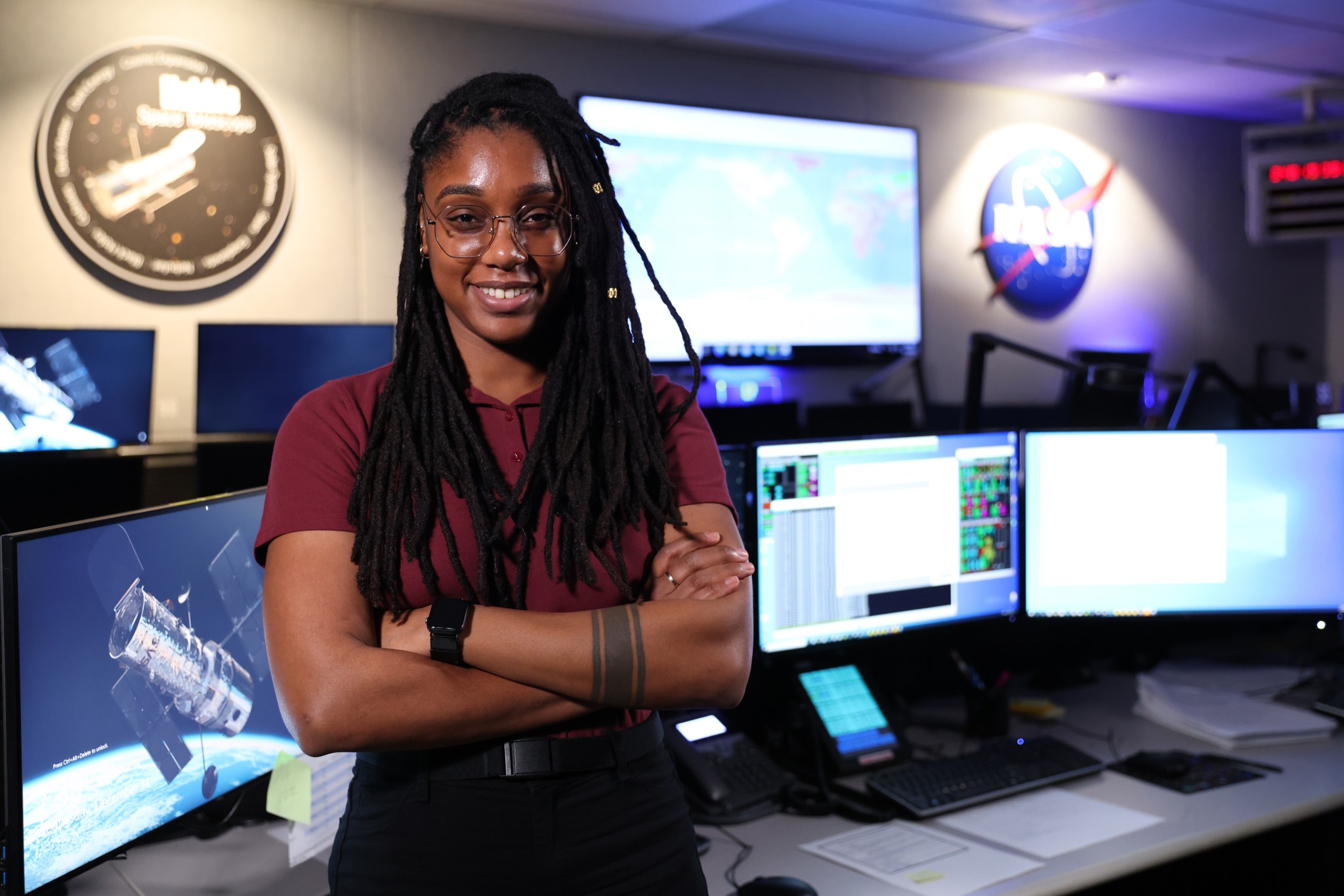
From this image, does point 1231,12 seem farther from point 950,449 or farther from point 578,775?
point 578,775

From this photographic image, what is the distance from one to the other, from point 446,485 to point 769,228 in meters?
3.46

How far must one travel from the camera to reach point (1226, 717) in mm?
2105

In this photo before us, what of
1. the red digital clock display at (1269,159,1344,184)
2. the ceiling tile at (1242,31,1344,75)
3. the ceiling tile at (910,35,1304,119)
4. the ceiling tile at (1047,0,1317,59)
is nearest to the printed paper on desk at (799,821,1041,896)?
the ceiling tile at (1047,0,1317,59)

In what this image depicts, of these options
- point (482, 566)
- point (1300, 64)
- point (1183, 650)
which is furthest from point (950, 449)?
point (1300, 64)

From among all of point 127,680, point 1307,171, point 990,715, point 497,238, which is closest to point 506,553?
point 497,238

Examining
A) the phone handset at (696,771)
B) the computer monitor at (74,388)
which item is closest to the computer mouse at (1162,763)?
the phone handset at (696,771)

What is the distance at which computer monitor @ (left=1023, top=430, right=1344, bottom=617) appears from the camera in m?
2.15

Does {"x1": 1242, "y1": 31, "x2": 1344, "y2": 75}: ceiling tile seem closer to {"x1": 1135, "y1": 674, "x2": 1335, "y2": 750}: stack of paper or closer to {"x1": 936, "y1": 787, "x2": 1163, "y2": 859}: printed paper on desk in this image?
{"x1": 1135, "y1": 674, "x2": 1335, "y2": 750}: stack of paper

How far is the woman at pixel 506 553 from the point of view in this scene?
1.06 metres

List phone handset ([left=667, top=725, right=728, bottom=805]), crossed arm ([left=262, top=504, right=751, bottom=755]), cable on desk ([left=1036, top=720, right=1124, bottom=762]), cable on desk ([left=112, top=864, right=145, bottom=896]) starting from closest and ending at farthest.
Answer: crossed arm ([left=262, top=504, right=751, bottom=755]) < cable on desk ([left=112, top=864, right=145, bottom=896]) < phone handset ([left=667, top=725, right=728, bottom=805]) < cable on desk ([left=1036, top=720, right=1124, bottom=762])

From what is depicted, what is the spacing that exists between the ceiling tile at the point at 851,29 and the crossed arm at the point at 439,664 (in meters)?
3.11

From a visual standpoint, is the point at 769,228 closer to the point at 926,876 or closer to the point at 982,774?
the point at 982,774

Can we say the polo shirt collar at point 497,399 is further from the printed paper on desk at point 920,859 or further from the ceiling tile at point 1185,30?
the ceiling tile at point 1185,30

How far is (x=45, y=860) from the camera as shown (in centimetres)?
110
